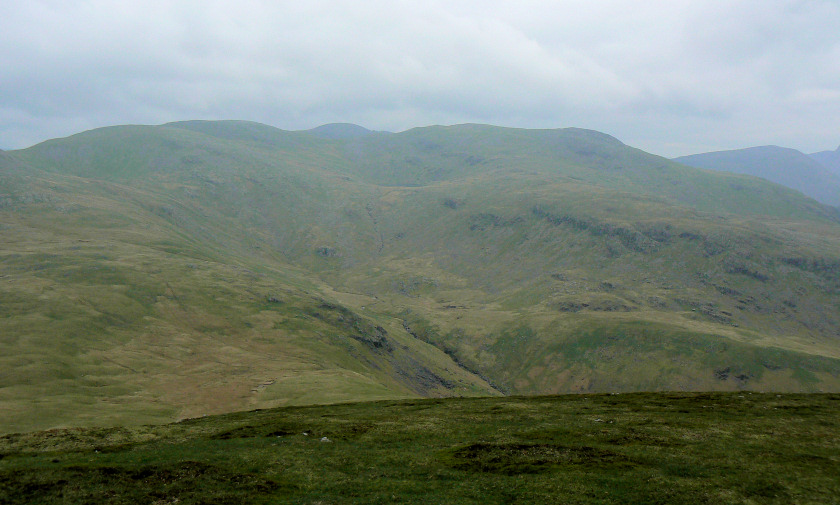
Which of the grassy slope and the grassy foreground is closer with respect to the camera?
the grassy foreground

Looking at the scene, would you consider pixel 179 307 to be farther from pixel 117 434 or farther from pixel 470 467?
pixel 470 467

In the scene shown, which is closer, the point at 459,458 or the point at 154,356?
the point at 459,458

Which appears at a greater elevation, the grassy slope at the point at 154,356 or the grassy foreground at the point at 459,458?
the grassy foreground at the point at 459,458

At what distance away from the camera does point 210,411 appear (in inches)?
4023

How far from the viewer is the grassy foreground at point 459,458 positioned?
34625mm

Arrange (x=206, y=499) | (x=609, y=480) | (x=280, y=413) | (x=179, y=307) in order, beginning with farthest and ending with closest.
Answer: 1. (x=179, y=307)
2. (x=280, y=413)
3. (x=609, y=480)
4. (x=206, y=499)

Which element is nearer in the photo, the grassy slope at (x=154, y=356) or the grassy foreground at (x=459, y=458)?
the grassy foreground at (x=459, y=458)

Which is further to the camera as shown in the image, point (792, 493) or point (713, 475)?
point (713, 475)

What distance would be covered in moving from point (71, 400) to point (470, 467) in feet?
302

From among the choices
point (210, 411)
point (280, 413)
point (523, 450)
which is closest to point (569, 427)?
point (523, 450)

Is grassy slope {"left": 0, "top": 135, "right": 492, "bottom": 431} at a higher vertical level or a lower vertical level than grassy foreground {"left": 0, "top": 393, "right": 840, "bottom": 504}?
lower

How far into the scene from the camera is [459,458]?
1699 inches

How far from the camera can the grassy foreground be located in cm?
3462

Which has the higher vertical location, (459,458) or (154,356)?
(459,458)
